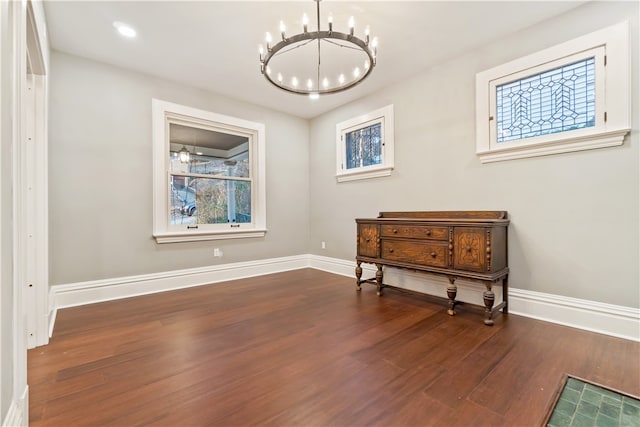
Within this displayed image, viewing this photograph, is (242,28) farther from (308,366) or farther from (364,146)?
(308,366)

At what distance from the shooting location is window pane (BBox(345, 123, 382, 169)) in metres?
3.97

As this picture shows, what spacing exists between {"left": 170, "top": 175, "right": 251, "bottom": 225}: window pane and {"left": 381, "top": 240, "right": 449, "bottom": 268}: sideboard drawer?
2.27 m

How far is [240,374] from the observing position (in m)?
1.73

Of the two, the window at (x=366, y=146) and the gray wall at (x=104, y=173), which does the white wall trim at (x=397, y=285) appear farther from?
the window at (x=366, y=146)

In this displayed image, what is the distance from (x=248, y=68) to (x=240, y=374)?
3.17 metres

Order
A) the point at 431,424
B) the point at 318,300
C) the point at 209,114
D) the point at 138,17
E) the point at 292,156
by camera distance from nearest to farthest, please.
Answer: the point at 431,424
the point at 138,17
the point at 318,300
the point at 209,114
the point at 292,156

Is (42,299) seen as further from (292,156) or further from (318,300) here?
(292,156)

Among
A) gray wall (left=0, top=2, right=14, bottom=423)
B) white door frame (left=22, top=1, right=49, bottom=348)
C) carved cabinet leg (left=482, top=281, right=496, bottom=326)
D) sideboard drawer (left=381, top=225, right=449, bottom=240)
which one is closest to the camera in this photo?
gray wall (left=0, top=2, right=14, bottom=423)

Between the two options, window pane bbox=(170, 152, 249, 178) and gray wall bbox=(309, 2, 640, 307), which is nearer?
gray wall bbox=(309, 2, 640, 307)

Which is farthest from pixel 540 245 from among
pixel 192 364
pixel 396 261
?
pixel 192 364

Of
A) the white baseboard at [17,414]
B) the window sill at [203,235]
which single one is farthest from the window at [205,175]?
the white baseboard at [17,414]

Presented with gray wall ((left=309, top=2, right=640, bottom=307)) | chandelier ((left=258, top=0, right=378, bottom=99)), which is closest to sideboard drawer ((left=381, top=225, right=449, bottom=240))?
gray wall ((left=309, top=2, right=640, bottom=307))

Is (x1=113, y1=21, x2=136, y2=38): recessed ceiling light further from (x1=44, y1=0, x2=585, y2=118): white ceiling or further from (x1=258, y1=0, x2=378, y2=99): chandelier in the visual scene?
(x1=258, y1=0, x2=378, y2=99): chandelier

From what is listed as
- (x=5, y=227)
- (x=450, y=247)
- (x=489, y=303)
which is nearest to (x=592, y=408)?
(x=489, y=303)
